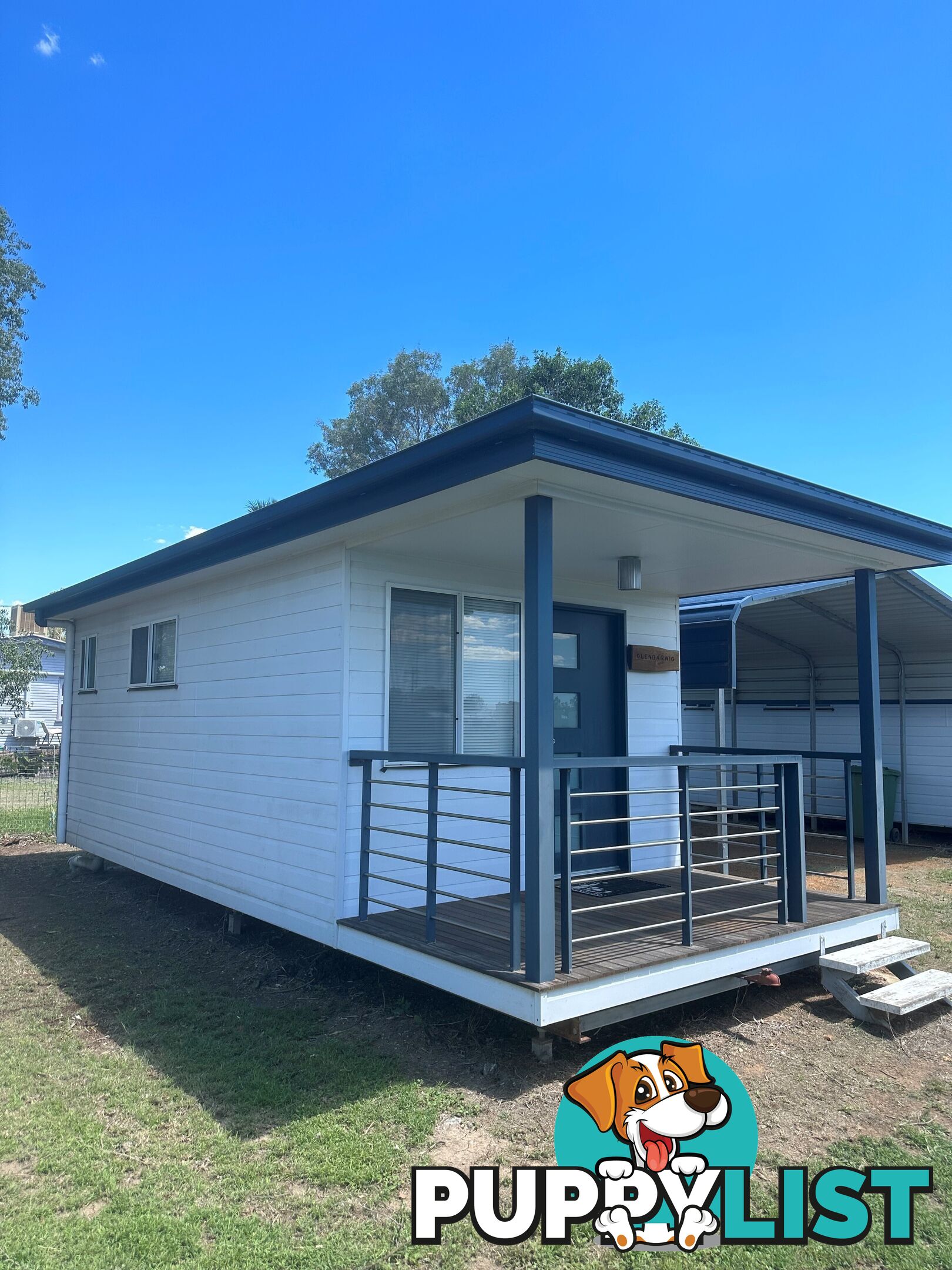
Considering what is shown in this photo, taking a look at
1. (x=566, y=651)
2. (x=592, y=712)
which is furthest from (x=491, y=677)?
(x=592, y=712)

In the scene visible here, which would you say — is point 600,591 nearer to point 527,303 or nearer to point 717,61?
point 717,61

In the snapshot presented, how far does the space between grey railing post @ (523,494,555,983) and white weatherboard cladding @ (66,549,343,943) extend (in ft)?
5.55

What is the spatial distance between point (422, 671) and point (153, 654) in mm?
3672

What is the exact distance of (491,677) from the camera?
230 inches

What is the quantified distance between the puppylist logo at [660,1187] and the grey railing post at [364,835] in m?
1.96

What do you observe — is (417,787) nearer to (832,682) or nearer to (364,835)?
(364,835)

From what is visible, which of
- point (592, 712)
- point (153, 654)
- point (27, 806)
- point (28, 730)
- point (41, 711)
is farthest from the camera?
point (41, 711)

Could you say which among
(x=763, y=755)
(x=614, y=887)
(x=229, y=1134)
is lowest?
(x=229, y=1134)

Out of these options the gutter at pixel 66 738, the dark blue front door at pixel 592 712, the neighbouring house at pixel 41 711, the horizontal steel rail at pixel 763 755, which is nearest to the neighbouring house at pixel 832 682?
the horizontal steel rail at pixel 763 755

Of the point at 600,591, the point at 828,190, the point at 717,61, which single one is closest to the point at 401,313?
the point at 828,190

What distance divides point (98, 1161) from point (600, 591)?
4949 mm

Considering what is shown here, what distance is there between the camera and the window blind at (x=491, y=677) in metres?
5.72

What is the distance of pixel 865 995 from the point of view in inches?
176

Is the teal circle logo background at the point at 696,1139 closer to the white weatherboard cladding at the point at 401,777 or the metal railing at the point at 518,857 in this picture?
the metal railing at the point at 518,857
